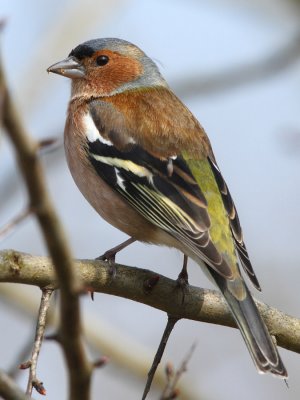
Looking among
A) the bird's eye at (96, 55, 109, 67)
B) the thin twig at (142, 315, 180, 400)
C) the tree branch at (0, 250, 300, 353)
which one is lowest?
the thin twig at (142, 315, 180, 400)

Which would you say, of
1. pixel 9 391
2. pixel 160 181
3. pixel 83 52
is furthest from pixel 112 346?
pixel 9 391

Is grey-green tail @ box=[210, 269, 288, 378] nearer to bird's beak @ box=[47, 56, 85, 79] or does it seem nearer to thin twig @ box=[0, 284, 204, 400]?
thin twig @ box=[0, 284, 204, 400]

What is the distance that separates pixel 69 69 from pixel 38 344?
137 inches

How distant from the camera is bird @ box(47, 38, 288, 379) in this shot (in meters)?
4.96

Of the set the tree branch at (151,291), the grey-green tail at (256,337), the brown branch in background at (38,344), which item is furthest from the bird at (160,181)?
the brown branch in background at (38,344)

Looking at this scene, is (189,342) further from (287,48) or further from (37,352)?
(37,352)

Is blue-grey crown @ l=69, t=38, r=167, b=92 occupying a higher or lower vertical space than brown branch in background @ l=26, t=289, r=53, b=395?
higher

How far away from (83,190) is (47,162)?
6.64ft

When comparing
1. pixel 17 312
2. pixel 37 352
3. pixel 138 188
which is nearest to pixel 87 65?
pixel 138 188

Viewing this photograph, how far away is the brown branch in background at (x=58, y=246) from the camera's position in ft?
8.21

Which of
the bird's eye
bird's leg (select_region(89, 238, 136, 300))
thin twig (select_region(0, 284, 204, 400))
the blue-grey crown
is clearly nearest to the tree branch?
bird's leg (select_region(89, 238, 136, 300))

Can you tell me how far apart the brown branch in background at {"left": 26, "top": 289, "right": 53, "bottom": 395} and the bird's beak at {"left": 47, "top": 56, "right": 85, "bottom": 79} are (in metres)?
2.96

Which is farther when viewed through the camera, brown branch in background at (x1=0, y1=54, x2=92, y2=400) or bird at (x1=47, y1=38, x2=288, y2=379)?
bird at (x1=47, y1=38, x2=288, y2=379)

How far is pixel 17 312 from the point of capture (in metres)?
6.93
